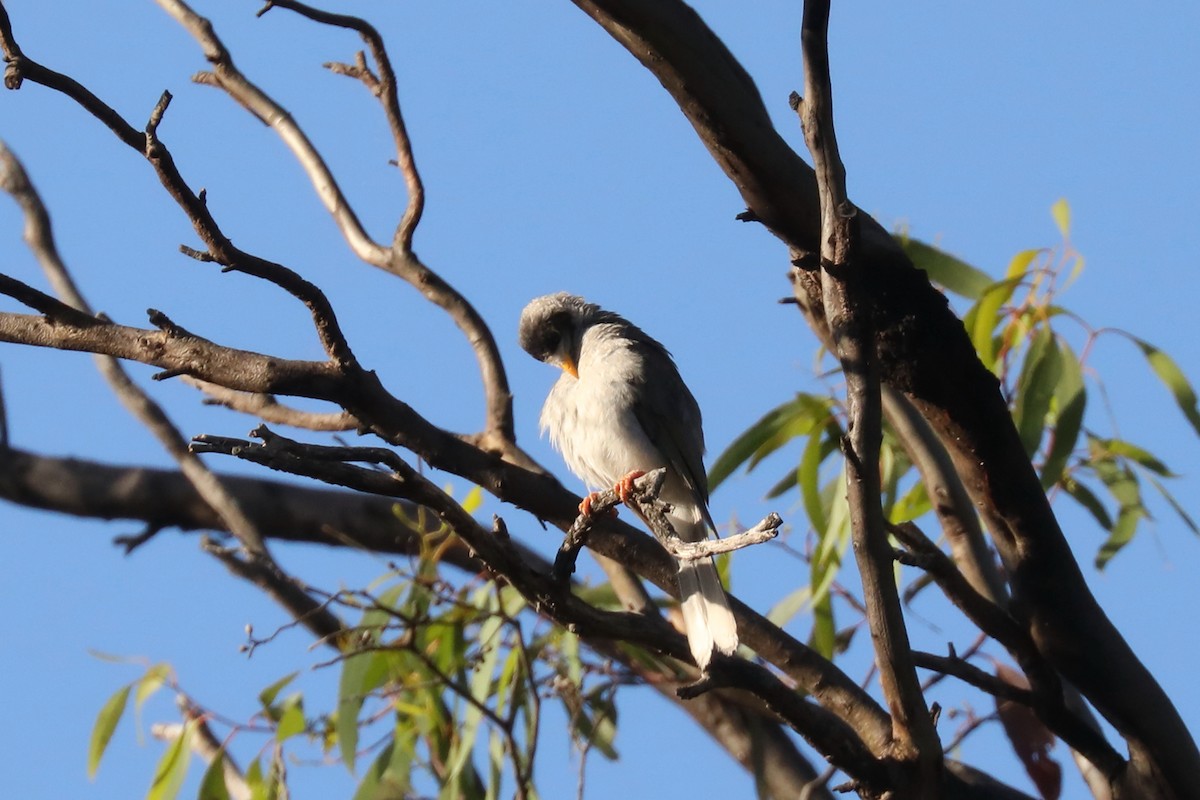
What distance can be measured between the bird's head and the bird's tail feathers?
146 centimetres

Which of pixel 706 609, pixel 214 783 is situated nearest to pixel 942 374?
pixel 706 609

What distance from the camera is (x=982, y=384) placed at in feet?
8.47

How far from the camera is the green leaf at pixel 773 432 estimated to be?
146 inches

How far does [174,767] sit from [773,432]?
2.04m

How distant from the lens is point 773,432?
3.74m

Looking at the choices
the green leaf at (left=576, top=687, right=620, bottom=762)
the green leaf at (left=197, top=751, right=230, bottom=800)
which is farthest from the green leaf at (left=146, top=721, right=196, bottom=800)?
the green leaf at (left=576, top=687, right=620, bottom=762)

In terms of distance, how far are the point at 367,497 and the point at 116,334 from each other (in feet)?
9.06

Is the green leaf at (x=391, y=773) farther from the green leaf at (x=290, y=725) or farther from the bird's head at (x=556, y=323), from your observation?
the bird's head at (x=556, y=323)

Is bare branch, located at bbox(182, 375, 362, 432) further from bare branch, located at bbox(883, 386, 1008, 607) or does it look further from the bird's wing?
bare branch, located at bbox(883, 386, 1008, 607)

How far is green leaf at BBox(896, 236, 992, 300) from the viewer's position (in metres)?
3.66

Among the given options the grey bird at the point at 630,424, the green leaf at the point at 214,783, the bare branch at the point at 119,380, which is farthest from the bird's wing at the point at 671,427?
the green leaf at the point at 214,783

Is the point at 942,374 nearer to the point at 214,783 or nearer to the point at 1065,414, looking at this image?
the point at 1065,414

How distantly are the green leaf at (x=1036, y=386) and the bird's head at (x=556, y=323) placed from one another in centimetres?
127

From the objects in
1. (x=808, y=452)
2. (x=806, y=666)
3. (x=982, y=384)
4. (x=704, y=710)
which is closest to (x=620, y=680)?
(x=704, y=710)
